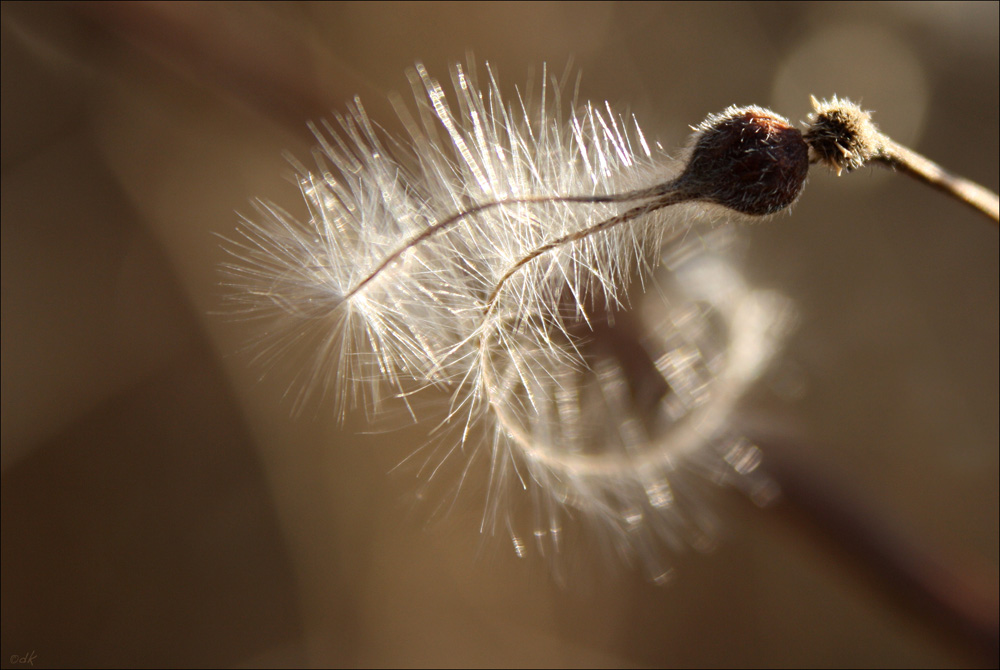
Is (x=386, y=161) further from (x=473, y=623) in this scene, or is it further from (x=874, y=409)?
(x=874, y=409)

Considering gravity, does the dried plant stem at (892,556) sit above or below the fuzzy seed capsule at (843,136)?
below

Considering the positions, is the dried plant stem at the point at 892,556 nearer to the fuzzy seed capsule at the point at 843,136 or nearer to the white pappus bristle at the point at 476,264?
the white pappus bristle at the point at 476,264

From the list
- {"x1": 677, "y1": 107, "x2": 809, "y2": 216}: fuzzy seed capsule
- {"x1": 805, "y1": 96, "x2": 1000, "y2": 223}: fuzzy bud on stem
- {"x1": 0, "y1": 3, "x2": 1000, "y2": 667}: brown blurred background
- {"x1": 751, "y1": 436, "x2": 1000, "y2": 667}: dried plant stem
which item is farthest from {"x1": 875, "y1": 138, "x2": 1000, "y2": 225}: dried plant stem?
{"x1": 0, "y1": 3, "x2": 1000, "y2": 667}: brown blurred background

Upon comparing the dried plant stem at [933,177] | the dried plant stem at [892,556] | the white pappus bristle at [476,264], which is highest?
the white pappus bristle at [476,264]

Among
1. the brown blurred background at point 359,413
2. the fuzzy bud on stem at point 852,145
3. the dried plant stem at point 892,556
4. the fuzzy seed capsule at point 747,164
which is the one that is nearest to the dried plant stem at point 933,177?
the fuzzy bud on stem at point 852,145

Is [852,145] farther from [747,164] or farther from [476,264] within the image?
[476,264]

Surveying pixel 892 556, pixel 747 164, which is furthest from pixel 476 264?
pixel 892 556
